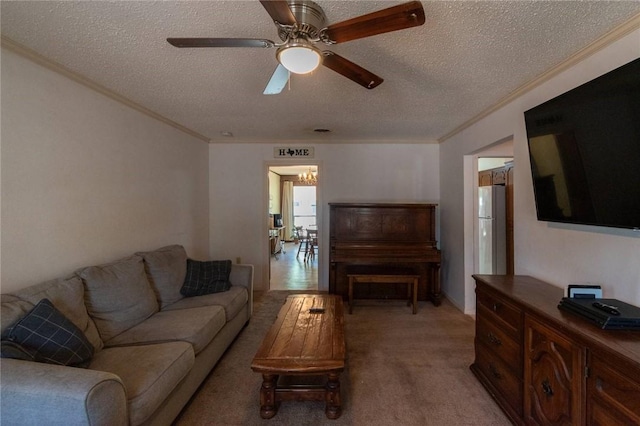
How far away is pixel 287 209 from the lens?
10109 millimetres

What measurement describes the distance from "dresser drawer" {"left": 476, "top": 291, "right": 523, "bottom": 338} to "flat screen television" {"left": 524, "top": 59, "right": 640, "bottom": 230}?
0.68m

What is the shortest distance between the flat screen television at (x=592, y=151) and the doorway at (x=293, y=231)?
11.5ft

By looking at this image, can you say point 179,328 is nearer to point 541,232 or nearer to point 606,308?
point 606,308

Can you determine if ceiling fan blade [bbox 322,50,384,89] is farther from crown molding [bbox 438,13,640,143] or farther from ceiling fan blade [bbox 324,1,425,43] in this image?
crown molding [bbox 438,13,640,143]

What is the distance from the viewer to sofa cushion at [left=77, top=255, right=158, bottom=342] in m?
1.92

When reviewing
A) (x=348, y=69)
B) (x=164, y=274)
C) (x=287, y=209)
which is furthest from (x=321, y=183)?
(x=287, y=209)

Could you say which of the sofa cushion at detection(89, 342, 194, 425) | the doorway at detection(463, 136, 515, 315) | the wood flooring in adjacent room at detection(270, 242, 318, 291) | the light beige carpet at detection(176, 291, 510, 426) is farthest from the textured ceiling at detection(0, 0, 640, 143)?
the wood flooring in adjacent room at detection(270, 242, 318, 291)

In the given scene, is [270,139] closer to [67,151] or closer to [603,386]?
[67,151]

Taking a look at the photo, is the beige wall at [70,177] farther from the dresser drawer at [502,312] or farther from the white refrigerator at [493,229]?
the white refrigerator at [493,229]

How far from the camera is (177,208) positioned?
354 cm

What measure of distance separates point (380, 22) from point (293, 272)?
5096 millimetres

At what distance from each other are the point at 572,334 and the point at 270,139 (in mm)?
3954

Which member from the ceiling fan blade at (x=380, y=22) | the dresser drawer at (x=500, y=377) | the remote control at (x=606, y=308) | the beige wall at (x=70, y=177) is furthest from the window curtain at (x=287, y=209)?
the remote control at (x=606, y=308)

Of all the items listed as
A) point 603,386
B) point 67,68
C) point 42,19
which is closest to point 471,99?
point 603,386
